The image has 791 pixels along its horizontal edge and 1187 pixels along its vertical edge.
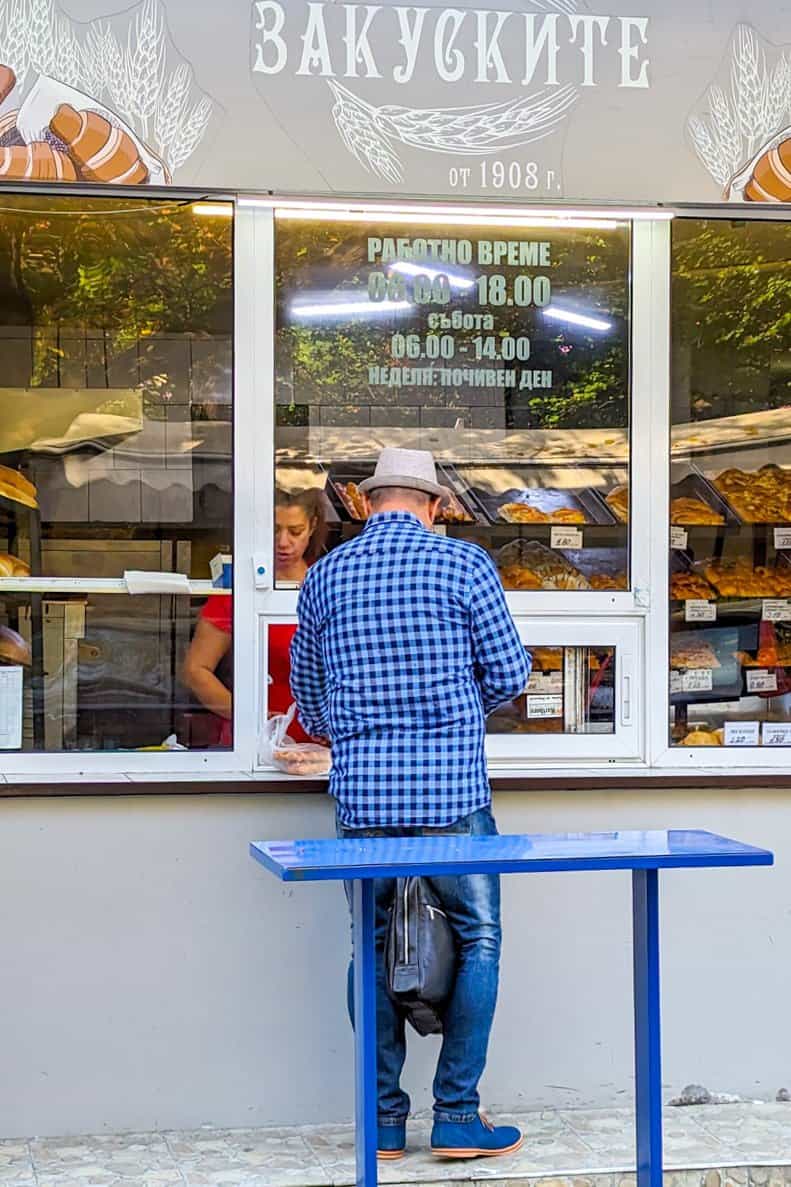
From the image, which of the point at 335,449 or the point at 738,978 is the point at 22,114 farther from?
the point at 738,978

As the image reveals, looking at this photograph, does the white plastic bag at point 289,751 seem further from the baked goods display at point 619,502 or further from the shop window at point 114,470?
the baked goods display at point 619,502

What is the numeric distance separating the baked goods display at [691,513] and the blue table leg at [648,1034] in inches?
62.3

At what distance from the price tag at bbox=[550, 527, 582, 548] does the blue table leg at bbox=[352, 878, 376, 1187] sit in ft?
5.76

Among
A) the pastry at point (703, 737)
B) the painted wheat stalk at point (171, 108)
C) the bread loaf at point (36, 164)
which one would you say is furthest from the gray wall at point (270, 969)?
the painted wheat stalk at point (171, 108)

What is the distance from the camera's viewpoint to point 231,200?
4.98 meters

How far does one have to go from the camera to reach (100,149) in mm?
4832

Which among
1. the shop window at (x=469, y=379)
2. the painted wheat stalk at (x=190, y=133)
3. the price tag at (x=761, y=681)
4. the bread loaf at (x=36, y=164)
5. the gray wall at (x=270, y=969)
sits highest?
the painted wheat stalk at (x=190, y=133)

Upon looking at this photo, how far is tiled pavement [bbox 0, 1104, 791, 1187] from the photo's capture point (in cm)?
447

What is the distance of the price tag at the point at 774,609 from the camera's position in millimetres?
5547

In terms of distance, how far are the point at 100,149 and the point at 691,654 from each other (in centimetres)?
242

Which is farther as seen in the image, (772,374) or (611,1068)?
(772,374)

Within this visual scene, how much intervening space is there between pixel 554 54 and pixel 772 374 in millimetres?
1299

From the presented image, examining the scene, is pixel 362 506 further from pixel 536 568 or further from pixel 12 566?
pixel 12 566

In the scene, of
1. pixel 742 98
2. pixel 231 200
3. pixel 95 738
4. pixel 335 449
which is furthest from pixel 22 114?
pixel 742 98
